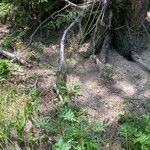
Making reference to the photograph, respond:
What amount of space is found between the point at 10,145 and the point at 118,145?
1.26 meters

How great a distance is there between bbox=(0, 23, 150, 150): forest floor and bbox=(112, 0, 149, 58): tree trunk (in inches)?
7.3

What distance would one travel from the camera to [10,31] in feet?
21.0

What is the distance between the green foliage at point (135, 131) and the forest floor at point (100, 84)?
0.10 meters

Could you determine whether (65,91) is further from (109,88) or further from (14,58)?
(14,58)

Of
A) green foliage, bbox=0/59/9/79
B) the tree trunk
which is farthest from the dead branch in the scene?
the tree trunk

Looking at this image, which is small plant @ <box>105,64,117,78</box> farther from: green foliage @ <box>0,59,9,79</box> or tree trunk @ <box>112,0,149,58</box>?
green foliage @ <box>0,59,9,79</box>

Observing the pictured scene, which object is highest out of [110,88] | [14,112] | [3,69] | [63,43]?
[63,43]

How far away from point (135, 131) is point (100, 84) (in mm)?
1010

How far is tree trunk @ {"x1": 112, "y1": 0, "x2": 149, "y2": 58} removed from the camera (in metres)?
5.82

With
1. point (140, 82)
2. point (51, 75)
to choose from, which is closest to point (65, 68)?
point (51, 75)

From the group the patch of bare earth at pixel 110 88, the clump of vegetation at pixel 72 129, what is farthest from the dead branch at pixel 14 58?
the clump of vegetation at pixel 72 129

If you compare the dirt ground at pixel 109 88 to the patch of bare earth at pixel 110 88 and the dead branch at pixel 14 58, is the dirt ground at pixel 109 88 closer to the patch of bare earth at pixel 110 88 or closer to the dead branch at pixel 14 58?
the patch of bare earth at pixel 110 88

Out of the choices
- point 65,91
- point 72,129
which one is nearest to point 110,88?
point 65,91

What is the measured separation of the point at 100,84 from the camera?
218 inches
